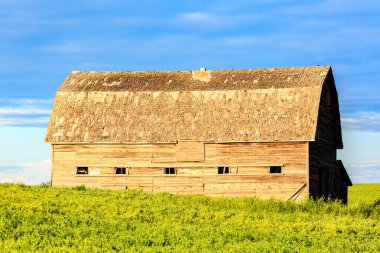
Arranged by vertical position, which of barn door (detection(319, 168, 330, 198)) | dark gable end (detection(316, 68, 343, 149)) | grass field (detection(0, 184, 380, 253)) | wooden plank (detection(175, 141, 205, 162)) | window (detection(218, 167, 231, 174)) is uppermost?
dark gable end (detection(316, 68, 343, 149))

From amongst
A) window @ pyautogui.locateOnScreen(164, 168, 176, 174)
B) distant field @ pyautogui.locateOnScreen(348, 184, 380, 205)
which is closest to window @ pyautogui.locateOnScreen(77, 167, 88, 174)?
window @ pyautogui.locateOnScreen(164, 168, 176, 174)

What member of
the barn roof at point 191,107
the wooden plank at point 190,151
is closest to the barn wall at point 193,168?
the wooden plank at point 190,151

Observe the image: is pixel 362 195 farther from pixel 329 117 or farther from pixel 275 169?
pixel 275 169

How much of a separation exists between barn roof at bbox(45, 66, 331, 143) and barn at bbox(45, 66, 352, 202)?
55mm

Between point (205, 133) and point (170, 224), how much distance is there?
1403 centimetres

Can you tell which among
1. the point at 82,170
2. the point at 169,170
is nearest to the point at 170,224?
the point at 169,170

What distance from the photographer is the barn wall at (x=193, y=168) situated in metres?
34.5

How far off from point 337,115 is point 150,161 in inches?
435

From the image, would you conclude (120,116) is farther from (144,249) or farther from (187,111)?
(144,249)

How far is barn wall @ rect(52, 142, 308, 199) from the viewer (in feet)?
113

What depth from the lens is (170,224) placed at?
2209 cm

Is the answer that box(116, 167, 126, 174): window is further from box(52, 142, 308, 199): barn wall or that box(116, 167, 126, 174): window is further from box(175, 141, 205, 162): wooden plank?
box(175, 141, 205, 162): wooden plank

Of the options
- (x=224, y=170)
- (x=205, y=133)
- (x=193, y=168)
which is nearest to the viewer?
(x=224, y=170)

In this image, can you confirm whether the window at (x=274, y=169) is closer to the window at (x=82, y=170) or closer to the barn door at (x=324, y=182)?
the barn door at (x=324, y=182)
